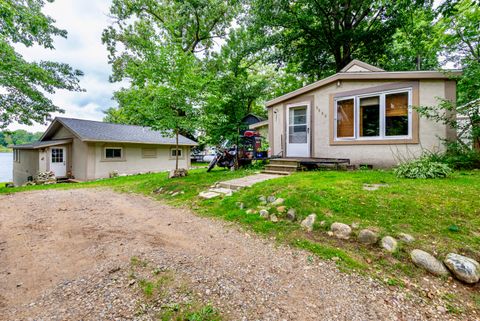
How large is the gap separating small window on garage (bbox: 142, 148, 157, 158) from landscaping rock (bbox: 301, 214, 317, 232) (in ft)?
46.6

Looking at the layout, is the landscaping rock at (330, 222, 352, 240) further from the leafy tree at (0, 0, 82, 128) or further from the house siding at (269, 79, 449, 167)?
the leafy tree at (0, 0, 82, 128)

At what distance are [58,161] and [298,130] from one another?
14.3m

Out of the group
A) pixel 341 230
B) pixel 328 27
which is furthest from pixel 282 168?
pixel 328 27

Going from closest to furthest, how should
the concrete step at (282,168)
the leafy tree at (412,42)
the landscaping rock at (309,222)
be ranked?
the landscaping rock at (309,222), the concrete step at (282,168), the leafy tree at (412,42)

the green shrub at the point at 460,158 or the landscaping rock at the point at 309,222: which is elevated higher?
the green shrub at the point at 460,158

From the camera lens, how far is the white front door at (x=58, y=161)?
43.2 feet

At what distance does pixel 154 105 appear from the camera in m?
8.00

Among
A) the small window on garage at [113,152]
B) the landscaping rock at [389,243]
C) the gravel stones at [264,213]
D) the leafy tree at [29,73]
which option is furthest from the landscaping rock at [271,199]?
the small window on garage at [113,152]

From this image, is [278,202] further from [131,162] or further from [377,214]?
[131,162]

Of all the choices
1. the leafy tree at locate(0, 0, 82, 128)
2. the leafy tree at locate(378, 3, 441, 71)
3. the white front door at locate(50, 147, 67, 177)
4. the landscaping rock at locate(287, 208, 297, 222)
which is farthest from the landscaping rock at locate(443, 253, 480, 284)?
the white front door at locate(50, 147, 67, 177)

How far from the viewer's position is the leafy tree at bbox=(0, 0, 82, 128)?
887cm

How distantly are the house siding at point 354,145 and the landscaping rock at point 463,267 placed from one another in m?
5.04

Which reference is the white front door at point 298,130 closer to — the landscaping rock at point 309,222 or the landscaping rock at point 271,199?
the landscaping rock at point 271,199

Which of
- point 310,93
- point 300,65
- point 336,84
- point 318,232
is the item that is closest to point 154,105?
point 310,93
